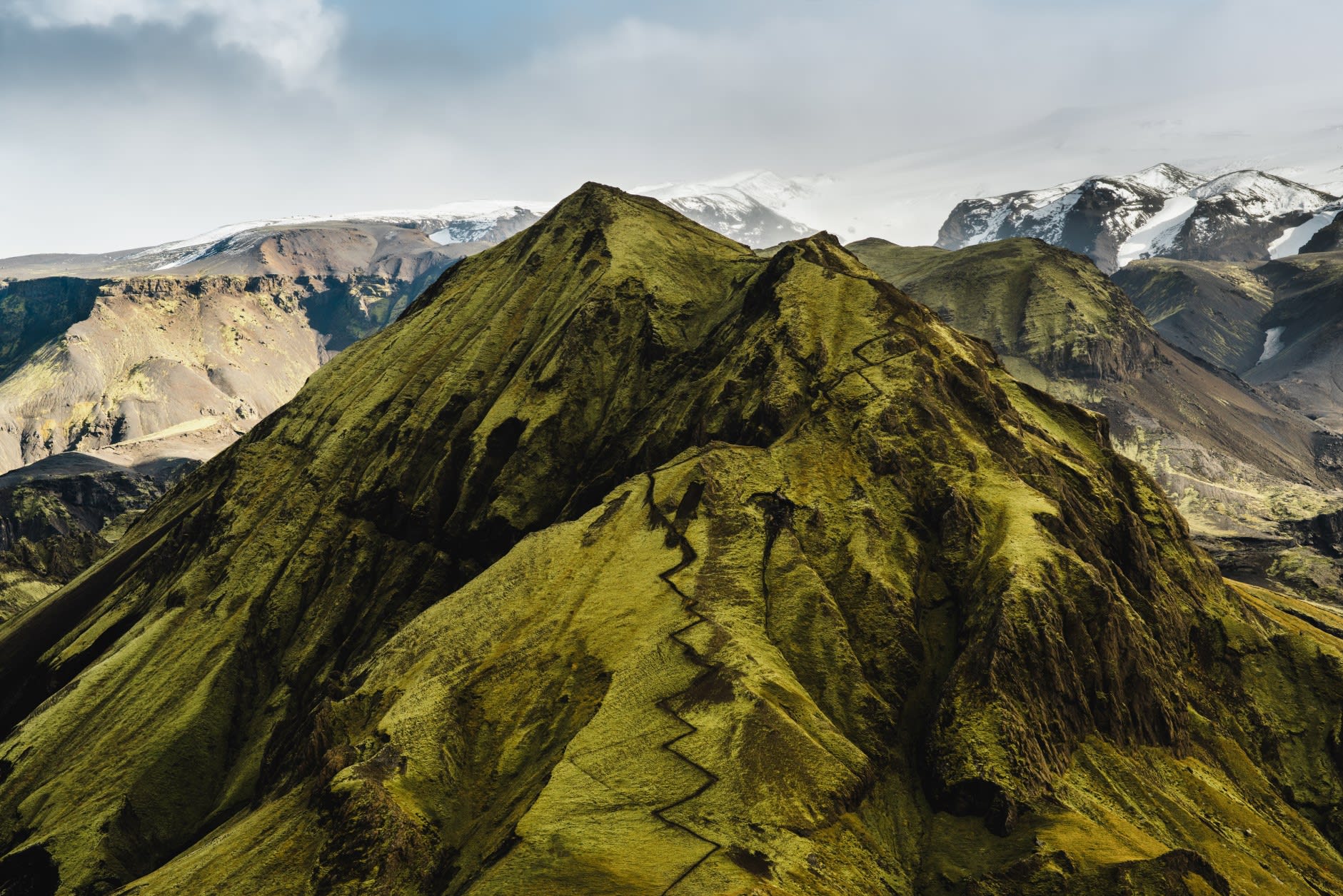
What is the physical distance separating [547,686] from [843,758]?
32.3 meters

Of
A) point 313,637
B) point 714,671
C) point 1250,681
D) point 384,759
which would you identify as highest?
point 714,671

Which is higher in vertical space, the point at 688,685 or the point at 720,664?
the point at 720,664

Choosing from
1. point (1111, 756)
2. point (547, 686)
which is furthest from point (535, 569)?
point (1111, 756)

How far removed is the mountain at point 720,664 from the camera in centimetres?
7681

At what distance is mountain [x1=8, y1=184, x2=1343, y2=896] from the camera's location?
76812mm

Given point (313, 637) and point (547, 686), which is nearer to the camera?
point (547, 686)

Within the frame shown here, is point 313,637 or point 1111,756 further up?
point 1111,756

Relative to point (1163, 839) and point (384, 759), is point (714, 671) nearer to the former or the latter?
point (384, 759)

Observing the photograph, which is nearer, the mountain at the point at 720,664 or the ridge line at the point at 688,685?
the ridge line at the point at 688,685

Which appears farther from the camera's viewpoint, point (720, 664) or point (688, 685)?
point (720, 664)

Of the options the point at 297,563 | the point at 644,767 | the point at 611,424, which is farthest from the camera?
the point at 297,563

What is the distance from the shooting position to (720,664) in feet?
284

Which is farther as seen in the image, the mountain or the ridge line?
the mountain

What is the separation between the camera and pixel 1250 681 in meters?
114
